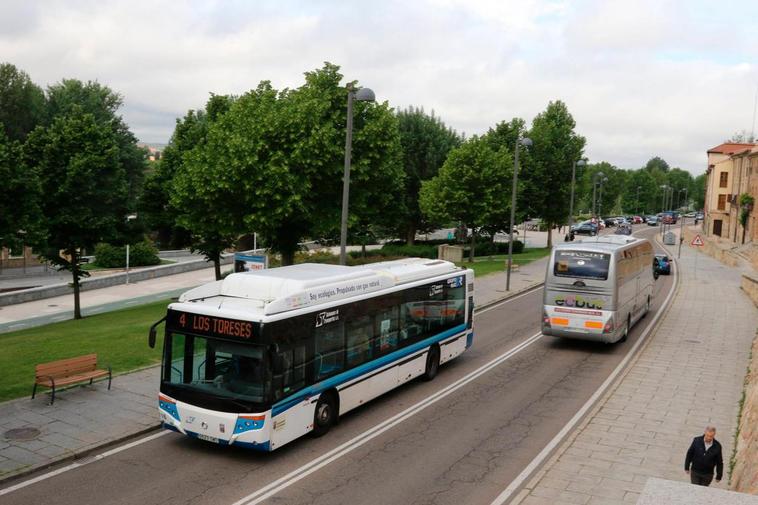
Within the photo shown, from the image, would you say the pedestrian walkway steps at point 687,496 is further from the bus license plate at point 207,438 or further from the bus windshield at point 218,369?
the bus license plate at point 207,438

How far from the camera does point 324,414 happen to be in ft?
42.8

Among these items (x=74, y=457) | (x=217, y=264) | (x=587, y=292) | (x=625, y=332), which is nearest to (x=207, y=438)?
(x=74, y=457)

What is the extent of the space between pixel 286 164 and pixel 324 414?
55.8ft

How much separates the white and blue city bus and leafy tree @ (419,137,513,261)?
32.9 metres

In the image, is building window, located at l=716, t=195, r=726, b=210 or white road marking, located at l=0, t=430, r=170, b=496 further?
building window, located at l=716, t=195, r=726, b=210

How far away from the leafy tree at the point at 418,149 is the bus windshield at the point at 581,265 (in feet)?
122

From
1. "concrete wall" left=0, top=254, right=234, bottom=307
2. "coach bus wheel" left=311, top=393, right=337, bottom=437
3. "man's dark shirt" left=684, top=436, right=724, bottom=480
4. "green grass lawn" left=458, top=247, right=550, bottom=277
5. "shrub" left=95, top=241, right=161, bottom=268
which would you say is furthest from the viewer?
"shrub" left=95, top=241, right=161, bottom=268

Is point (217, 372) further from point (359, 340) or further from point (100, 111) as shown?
point (100, 111)

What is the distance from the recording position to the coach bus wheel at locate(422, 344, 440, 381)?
17203mm

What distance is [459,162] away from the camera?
4762 cm

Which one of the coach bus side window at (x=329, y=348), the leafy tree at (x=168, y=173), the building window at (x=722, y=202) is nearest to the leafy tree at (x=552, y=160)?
the building window at (x=722, y=202)

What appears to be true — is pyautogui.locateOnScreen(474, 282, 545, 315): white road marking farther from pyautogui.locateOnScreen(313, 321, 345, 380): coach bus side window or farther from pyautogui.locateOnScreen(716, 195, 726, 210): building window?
pyautogui.locateOnScreen(716, 195, 726, 210): building window

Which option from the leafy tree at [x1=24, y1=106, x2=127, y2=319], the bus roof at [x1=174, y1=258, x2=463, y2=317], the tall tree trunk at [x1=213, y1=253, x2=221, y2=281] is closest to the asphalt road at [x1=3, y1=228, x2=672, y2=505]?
the bus roof at [x1=174, y1=258, x2=463, y2=317]

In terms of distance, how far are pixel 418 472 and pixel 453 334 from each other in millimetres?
7265
